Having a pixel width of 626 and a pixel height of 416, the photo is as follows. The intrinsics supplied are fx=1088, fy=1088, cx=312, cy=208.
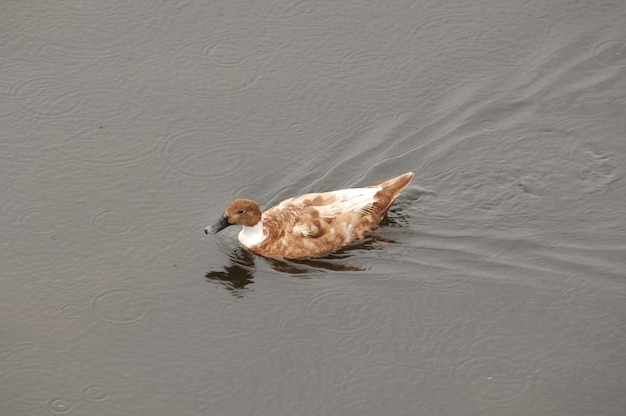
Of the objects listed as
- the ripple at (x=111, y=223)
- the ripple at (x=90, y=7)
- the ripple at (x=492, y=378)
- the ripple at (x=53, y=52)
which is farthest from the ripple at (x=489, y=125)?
the ripple at (x=53, y=52)

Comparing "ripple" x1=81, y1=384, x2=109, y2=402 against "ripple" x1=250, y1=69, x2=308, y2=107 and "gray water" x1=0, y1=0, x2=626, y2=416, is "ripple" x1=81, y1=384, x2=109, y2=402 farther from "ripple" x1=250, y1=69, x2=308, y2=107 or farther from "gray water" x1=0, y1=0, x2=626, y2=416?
"ripple" x1=250, y1=69, x2=308, y2=107

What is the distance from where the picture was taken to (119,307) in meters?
11.5

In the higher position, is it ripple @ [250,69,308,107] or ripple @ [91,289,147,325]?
ripple @ [250,69,308,107]

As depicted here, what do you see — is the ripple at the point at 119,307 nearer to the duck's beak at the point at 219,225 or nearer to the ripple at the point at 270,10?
the duck's beak at the point at 219,225

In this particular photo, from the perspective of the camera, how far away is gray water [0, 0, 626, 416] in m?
10.8

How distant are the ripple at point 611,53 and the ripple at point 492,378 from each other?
5686 mm

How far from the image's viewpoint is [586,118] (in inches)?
556

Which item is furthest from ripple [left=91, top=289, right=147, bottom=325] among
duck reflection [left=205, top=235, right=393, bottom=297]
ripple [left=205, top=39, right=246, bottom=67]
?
ripple [left=205, top=39, right=246, bottom=67]

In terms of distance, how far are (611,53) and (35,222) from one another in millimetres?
8055

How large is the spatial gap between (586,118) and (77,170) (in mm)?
6512

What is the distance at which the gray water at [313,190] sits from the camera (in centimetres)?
1080

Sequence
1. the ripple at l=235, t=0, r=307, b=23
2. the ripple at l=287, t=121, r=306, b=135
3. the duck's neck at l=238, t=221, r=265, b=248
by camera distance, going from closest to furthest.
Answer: the duck's neck at l=238, t=221, r=265, b=248, the ripple at l=287, t=121, r=306, b=135, the ripple at l=235, t=0, r=307, b=23

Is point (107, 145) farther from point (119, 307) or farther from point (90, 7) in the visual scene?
point (90, 7)

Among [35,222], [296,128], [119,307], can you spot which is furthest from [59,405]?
[296,128]
